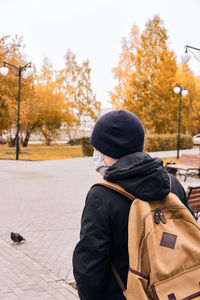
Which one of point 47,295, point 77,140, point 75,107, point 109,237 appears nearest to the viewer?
point 109,237

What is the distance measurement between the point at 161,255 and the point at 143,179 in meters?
0.32

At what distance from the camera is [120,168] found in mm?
1523

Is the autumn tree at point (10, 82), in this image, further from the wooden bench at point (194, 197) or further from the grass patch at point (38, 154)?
the wooden bench at point (194, 197)

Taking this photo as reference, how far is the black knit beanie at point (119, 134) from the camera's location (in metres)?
1.62

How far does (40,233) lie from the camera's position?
598cm

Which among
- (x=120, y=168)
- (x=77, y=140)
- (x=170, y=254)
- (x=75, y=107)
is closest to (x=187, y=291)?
(x=170, y=254)

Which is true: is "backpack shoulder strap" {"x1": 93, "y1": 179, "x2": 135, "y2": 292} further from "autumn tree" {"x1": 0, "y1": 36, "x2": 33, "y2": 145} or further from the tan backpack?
"autumn tree" {"x1": 0, "y1": 36, "x2": 33, "y2": 145}

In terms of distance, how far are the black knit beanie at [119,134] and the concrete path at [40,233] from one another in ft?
8.30

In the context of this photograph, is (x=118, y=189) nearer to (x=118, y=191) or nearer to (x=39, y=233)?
(x=118, y=191)

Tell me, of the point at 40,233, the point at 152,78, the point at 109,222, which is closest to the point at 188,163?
the point at 40,233

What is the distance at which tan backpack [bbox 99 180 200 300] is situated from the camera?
135cm

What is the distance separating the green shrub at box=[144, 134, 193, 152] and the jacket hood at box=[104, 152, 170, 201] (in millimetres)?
26259

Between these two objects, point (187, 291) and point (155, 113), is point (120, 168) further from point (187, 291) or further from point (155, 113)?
point (155, 113)

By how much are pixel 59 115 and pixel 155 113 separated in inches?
383
